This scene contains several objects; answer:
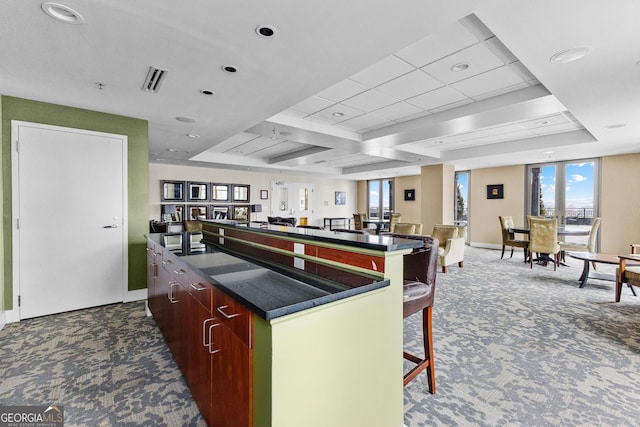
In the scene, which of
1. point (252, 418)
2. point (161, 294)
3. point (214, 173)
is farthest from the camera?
point (214, 173)

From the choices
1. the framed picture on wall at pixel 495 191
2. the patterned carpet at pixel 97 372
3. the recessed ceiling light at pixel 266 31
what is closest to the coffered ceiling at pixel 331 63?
the recessed ceiling light at pixel 266 31

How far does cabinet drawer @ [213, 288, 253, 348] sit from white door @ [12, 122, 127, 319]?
10.5ft

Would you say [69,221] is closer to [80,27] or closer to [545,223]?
[80,27]

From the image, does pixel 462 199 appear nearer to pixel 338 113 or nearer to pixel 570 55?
pixel 338 113

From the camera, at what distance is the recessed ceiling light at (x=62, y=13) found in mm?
1773

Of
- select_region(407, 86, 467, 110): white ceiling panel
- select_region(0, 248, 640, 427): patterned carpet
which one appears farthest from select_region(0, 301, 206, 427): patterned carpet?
select_region(407, 86, 467, 110): white ceiling panel

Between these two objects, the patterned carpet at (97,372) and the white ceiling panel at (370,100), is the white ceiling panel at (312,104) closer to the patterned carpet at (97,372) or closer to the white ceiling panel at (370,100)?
the white ceiling panel at (370,100)

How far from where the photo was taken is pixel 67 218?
346cm

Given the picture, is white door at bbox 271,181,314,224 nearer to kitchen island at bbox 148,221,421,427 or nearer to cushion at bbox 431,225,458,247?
cushion at bbox 431,225,458,247

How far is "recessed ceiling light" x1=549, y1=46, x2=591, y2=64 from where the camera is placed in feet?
7.64

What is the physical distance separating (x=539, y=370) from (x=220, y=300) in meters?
2.60

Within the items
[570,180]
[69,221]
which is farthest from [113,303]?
[570,180]

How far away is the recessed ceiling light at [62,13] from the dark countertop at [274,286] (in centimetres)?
177

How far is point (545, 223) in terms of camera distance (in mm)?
5812
